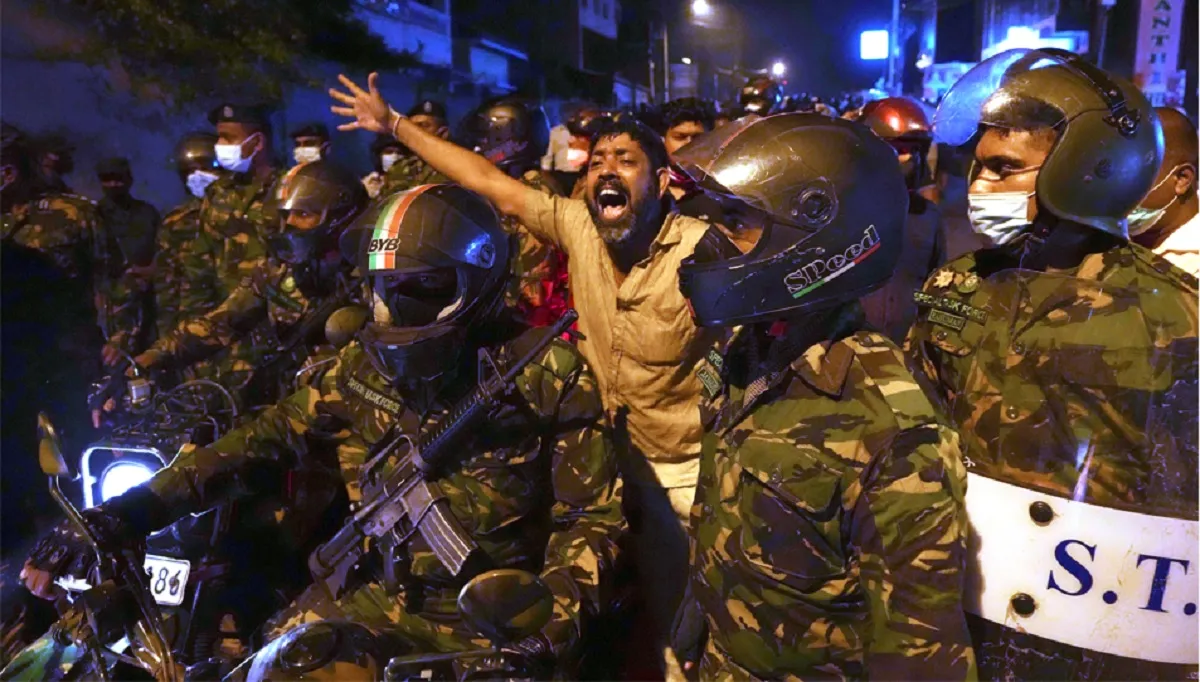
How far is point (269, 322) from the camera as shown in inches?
196

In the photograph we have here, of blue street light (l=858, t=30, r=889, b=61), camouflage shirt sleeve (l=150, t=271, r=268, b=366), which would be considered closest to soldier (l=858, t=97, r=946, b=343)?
camouflage shirt sleeve (l=150, t=271, r=268, b=366)

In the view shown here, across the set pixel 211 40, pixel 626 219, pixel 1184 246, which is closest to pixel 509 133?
pixel 626 219

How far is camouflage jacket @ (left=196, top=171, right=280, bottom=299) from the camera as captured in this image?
565 cm

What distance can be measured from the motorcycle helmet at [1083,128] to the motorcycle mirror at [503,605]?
2077mm

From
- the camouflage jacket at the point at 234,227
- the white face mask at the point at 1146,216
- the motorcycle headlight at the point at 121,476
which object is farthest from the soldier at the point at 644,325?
the camouflage jacket at the point at 234,227

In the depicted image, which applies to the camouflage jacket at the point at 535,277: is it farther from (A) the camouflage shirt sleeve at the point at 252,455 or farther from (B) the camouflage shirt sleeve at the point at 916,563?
(B) the camouflage shirt sleeve at the point at 916,563

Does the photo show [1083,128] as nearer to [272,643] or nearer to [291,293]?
[272,643]

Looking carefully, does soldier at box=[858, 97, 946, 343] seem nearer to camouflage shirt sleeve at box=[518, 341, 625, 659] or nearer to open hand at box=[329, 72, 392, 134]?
camouflage shirt sleeve at box=[518, 341, 625, 659]

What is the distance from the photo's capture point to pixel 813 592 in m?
2.02

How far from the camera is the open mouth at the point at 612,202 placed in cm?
376

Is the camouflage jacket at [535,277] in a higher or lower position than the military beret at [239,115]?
lower

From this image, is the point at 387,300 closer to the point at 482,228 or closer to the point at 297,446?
the point at 482,228

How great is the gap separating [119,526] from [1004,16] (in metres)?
26.0

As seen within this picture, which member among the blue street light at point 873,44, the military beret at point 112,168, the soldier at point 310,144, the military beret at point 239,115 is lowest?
the military beret at point 112,168
